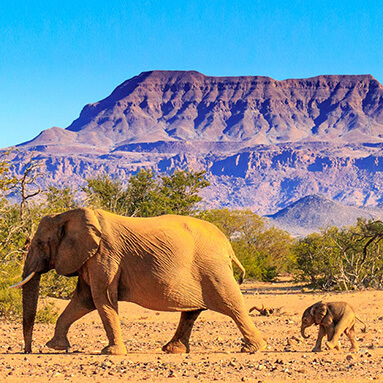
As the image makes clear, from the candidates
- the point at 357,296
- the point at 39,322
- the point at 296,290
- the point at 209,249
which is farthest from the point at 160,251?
the point at 296,290

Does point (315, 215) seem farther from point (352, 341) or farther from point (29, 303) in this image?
point (29, 303)

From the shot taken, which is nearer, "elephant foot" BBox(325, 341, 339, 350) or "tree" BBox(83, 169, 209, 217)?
"elephant foot" BBox(325, 341, 339, 350)

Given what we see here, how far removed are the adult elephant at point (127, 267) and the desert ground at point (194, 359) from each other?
62cm

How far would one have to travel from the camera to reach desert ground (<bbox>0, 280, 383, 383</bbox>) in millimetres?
8992

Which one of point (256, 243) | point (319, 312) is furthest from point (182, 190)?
point (319, 312)

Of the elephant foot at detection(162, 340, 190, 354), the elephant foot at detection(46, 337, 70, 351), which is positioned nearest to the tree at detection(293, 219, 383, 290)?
the elephant foot at detection(162, 340, 190, 354)

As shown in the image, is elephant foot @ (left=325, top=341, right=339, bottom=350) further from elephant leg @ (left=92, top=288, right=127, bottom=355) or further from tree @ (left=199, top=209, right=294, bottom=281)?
tree @ (left=199, top=209, right=294, bottom=281)

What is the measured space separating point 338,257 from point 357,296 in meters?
5.07

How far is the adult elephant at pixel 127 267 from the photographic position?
10562mm

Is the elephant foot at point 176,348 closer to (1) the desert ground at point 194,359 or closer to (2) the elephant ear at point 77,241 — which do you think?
(1) the desert ground at point 194,359

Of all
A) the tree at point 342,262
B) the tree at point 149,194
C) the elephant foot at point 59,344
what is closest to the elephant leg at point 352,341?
the elephant foot at point 59,344

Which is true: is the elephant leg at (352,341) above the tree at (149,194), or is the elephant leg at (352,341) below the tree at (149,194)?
below

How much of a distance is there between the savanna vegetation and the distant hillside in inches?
4582

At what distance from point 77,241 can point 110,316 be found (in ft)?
4.25
